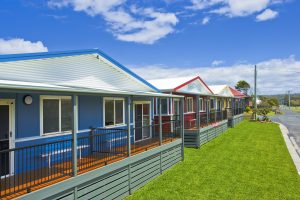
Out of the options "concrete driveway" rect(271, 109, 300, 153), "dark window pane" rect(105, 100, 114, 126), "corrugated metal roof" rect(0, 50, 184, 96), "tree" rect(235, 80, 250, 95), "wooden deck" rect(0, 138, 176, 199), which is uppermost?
"tree" rect(235, 80, 250, 95)

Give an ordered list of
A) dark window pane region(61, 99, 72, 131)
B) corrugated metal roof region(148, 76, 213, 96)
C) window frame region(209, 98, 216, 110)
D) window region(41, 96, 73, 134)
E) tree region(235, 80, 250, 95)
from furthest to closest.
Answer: tree region(235, 80, 250, 95), window frame region(209, 98, 216, 110), corrugated metal roof region(148, 76, 213, 96), dark window pane region(61, 99, 72, 131), window region(41, 96, 73, 134)

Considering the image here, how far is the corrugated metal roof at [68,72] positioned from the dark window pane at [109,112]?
0.71m

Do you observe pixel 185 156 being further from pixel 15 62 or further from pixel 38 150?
pixel 15 62

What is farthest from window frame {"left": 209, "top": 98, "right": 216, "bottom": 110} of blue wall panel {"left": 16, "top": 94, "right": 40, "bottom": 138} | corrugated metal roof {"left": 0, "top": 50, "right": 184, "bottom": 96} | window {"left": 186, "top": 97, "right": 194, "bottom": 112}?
blue wall panel {"left": 16, "top": 94, "right": 40, "bottom": 138}

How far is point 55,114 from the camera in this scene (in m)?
8.63

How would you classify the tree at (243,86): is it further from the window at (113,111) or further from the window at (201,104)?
the window at (113,111)

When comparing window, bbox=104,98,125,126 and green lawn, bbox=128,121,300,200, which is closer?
green lawn, bbox=128,121,300,200

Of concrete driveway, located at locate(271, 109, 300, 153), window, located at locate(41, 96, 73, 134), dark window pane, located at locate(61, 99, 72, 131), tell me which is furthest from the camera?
concrete driveway, located at locate(271, 109, 300, 153)

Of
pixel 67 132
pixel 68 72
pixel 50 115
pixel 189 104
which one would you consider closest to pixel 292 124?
pixel 189 104

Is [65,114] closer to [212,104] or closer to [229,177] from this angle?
[229,177]

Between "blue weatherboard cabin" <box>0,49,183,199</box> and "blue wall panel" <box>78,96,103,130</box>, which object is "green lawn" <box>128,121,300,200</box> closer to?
"blue weatherboard cabin" <box>0,49,183,199</box>

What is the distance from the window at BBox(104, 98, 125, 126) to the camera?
11.3 metres

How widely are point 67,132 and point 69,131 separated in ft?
0.31

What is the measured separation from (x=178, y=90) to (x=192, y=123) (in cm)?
250
